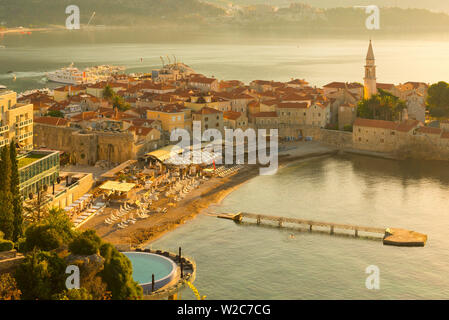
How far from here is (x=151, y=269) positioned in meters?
23.7

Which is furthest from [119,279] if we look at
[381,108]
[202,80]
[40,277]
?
[202,80]

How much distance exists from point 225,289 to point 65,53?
127780 millimetres

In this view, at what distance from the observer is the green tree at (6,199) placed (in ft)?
74.9

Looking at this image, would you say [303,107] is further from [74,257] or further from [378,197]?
[74,257]

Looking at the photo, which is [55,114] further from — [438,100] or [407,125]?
[438,100]

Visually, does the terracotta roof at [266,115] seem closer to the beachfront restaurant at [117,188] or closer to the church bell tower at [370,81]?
the church bell tower at [370,81]

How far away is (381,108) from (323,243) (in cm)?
2350

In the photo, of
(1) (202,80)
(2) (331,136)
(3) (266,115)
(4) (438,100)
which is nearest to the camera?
(2) (331,136)

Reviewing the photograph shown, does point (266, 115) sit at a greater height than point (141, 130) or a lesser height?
greater

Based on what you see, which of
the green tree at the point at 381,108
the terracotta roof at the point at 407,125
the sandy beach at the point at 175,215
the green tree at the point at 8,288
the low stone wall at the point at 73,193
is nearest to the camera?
the green tree at the point at 8,288

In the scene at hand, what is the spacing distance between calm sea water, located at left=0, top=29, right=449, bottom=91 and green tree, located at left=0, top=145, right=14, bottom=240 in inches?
2387

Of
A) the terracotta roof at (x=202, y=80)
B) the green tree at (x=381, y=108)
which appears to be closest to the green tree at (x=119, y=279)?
the green tree at (x=381, y=108)

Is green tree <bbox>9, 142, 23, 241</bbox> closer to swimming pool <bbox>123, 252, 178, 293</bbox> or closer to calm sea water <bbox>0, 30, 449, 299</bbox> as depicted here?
swimming pool <bbox>123, 252, 178, 293</bbox>

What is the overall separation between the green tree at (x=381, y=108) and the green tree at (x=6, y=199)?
105 ft
